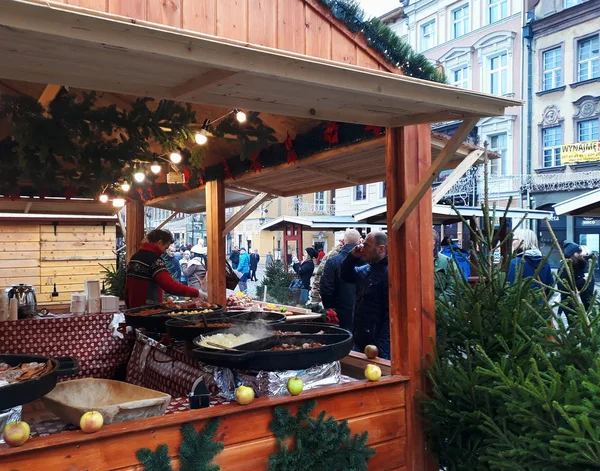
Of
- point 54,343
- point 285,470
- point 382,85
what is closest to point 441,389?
point 285,470

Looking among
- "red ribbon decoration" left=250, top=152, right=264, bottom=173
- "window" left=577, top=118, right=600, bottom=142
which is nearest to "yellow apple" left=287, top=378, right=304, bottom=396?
"red ribbon decoration" left=250, top=152, right=264, bottom=173

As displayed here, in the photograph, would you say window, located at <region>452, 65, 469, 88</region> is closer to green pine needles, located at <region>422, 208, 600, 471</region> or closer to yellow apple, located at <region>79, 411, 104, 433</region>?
green pine needles, located at <region>422, 208, 600, 471</region>

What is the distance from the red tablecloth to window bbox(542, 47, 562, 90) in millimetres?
21688

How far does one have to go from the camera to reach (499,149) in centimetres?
2302

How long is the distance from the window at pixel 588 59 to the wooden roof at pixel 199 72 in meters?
21.3

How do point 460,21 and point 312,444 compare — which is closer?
point 312,444

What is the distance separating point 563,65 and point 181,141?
21.3 metres

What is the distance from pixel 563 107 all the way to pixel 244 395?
72.9 ft

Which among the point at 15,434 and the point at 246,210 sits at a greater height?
the point at 246,210

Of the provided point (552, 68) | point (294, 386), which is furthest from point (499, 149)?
point (294, 386)

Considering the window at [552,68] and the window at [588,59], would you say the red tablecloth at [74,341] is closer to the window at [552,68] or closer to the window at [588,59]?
the window at [588,59]

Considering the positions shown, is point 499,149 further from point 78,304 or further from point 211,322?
point 211,322

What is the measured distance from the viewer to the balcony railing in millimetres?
29469

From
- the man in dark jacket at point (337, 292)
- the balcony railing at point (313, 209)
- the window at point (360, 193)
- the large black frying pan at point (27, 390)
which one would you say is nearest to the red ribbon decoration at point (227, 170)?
the man in dark jacket at point (337, 292)
